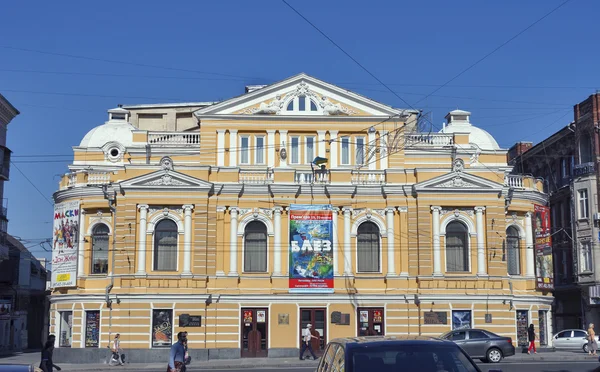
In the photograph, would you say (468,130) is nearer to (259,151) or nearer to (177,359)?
(259,151)

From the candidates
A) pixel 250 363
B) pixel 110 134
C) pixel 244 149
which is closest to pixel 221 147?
pixel 244 149

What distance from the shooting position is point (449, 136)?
47031mm

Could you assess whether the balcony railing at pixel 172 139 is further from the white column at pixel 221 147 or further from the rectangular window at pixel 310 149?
the rectangular window at pixel 310 149

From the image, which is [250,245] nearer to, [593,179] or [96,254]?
[96,254]

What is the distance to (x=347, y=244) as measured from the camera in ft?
137

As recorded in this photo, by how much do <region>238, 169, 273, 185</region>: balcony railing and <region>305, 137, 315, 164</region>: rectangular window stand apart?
10.1 ft

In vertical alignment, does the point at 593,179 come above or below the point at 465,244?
above

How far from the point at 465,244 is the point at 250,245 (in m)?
11.4

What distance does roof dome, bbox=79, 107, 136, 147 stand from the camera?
158 feet

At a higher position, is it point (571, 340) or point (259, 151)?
point (259, 151)

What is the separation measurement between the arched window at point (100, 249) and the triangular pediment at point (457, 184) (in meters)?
16.9

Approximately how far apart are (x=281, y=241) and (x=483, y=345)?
38.7ft

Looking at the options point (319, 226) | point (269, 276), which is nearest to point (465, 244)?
point (319, 226)

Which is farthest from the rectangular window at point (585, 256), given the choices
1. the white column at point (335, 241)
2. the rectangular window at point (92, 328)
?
the rectangular window at point (92, 328)
